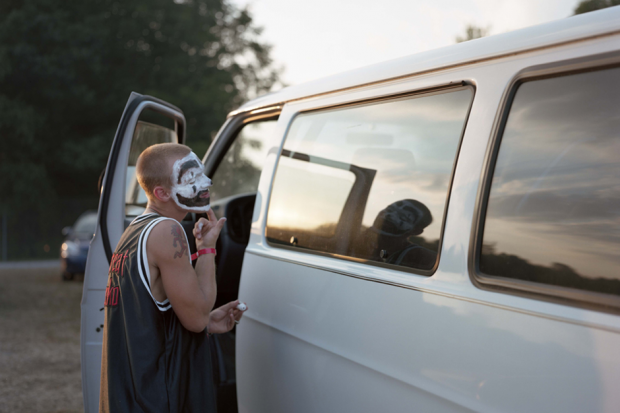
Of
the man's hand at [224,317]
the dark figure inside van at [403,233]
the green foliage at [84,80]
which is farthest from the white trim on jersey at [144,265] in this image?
the green foliage at [84,80]

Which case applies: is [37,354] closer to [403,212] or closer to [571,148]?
[403,212]

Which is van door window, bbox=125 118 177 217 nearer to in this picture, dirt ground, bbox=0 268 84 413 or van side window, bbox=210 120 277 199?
van side window, bbox=210 120 277 199

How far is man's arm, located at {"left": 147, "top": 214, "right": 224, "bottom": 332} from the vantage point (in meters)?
2.02

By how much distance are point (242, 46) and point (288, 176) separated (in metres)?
33.6

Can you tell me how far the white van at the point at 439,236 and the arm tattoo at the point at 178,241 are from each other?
0.58m

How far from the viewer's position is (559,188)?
1.61 meters

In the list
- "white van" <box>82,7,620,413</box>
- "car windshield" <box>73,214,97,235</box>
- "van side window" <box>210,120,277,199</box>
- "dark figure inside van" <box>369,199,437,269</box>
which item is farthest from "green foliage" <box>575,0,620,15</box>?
"car windshield" <box>73,214,97,235</box>

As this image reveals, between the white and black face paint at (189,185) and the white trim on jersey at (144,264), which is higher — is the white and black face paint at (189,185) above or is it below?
above

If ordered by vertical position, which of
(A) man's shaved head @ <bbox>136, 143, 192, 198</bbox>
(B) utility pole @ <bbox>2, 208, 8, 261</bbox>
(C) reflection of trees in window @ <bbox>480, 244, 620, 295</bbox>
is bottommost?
(B) utility pole @ <bbox>2, 208, 8, 261</bbox>

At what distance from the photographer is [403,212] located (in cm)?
210

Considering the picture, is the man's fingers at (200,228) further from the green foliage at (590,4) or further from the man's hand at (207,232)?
the green foliage at (590,4)

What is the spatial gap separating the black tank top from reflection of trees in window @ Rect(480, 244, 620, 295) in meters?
1.12

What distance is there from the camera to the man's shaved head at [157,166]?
2184 millimetres

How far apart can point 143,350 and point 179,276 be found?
0.97 feet
